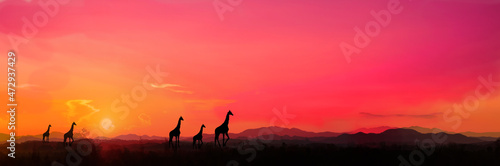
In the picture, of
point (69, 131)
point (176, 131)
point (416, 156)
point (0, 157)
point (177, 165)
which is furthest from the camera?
point (69, 131)

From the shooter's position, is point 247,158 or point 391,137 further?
point 391,137

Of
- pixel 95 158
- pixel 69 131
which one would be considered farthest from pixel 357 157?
pixel 69 131

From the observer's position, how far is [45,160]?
25969 millimetres

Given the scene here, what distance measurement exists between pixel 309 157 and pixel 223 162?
237 inches

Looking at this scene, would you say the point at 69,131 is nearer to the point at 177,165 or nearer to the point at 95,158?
the point at 95,158

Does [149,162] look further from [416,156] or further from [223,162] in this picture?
[416,156]

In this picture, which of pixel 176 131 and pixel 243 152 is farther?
pixel 176 131

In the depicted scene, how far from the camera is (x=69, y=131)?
4125 centimetres

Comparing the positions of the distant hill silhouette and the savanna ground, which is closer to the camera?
the savanna ground

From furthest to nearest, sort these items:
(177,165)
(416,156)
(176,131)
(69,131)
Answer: (69,131) < (176,131) < (416,156) < (177,165)

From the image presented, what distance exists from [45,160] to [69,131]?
16.0 metres

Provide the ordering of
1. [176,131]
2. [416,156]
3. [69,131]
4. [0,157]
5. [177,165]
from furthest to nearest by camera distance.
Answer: [69,131] → [176,131] → [416,156] → [0,157] → [177,165]

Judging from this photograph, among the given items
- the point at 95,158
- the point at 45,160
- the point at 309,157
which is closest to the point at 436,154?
the point at 309,157

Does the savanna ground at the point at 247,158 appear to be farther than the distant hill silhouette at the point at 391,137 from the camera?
No
